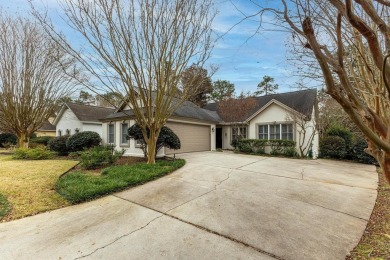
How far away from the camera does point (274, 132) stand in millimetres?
15641

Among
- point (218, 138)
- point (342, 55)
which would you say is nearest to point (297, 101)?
point (218, 138)

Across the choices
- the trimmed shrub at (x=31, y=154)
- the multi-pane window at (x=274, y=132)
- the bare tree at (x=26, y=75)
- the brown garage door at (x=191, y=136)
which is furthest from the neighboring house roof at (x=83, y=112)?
the multi-pane window at (x=274, y=132)

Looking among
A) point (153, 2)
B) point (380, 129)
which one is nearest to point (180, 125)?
point (153, 2)

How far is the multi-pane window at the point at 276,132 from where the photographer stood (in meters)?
14.9

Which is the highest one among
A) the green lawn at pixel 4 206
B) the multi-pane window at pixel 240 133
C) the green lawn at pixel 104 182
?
the multi-pane window at pixel 240 133

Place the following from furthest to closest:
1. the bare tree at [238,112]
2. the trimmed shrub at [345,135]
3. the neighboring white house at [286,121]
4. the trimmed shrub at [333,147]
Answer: the bare tree at [238,112]
the neighboring white house at [286,121]
the trimmed shrub at [333,147]
the trimmed shrub at [345,135]

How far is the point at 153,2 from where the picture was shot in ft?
26.3

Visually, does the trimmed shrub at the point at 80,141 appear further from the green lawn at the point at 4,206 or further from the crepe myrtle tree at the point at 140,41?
the green lawn at the point at 4,206

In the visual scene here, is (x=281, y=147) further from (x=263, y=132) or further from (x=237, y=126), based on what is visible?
(x=237, y=126)

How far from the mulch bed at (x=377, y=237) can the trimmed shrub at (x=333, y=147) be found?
8.43 metres

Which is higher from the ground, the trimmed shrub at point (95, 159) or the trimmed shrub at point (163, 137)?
the trimmed shrub at point (163, 137)

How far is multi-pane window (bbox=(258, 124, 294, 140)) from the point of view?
14898 mm

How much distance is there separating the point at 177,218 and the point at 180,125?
34.6 feet

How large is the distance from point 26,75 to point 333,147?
72.4 feet
